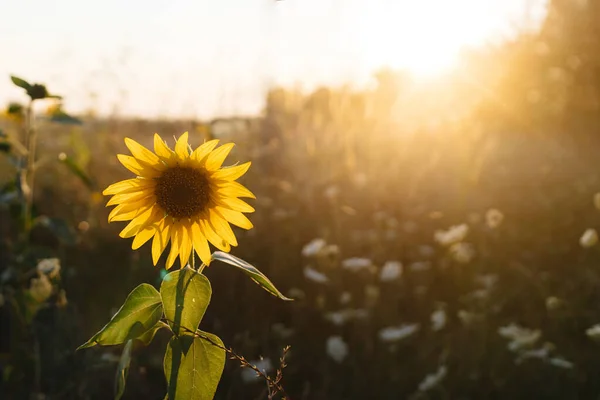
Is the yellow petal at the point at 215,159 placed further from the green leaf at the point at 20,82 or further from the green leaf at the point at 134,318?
the green leaf at the point at 20,82

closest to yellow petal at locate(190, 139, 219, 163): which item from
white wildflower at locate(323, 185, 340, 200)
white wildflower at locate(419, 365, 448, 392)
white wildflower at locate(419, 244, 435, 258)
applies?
white wildflower at locate(419, 365, 448, 392)

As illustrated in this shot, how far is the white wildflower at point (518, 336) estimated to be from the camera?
2.09 meters

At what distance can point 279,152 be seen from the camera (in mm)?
3791

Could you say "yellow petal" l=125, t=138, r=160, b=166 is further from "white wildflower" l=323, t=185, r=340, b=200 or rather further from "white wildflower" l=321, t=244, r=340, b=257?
"white wildflower" l=323, t=185, r=340, b=200

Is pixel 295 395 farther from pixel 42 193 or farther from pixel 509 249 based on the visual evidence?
pixel 42 193

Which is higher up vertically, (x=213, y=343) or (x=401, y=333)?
(x=401, y=333)

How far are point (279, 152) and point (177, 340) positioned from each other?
116 inches

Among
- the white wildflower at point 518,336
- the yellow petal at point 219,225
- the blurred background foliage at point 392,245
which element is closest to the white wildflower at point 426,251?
the blurred background foliage at point 392,245

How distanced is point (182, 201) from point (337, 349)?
121 centimetres

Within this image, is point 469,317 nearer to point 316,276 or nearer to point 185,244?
point 316,276

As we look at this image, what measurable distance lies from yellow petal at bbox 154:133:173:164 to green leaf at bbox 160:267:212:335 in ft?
0.93

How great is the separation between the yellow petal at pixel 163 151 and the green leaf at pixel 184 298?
0.28 metres

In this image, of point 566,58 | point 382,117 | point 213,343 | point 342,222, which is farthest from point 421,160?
point 213,343

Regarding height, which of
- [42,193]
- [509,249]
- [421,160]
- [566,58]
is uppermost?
[566,58]
